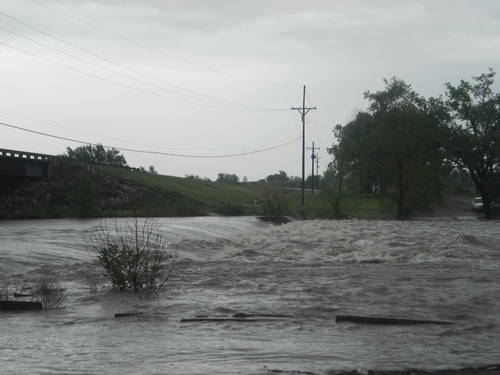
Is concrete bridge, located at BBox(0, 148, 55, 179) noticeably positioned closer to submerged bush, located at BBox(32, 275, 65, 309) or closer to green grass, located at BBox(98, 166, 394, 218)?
green grass, located at BBox(98, 166, 394, 218)

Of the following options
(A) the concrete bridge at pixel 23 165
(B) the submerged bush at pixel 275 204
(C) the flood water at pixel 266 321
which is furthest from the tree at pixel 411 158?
(C) the flood water at pixel 266 321

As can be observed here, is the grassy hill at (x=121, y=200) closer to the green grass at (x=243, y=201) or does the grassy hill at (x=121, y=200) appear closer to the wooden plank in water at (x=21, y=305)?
the green grass at (x=243, y=201)

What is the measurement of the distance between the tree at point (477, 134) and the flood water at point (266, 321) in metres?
46.0

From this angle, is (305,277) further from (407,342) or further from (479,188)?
(479,188)

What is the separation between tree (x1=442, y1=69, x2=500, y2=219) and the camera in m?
67.1

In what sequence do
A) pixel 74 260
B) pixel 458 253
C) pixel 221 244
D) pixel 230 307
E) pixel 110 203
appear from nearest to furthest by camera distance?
pixel 230 307
pixel 74 260
pixel 458 253
pixel 221 244
pixel 110 203

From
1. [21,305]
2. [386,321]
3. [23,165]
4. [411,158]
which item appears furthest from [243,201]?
→ [386,321]

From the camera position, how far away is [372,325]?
9930 millimetres

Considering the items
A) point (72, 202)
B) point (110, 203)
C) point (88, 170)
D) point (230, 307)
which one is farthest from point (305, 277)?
point (88, 170)

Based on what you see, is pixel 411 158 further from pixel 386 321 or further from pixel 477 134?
pixel 386 321

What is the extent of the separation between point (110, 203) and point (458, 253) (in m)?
46.0

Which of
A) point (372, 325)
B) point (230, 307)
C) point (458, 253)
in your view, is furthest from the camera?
point (458, 253)

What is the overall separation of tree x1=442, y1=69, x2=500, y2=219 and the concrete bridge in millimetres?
39508

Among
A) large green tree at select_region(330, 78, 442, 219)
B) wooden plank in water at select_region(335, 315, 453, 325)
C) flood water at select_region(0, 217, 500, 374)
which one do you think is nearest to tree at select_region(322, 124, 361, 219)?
large green tree at select_region(330, 78, 442, 219)
